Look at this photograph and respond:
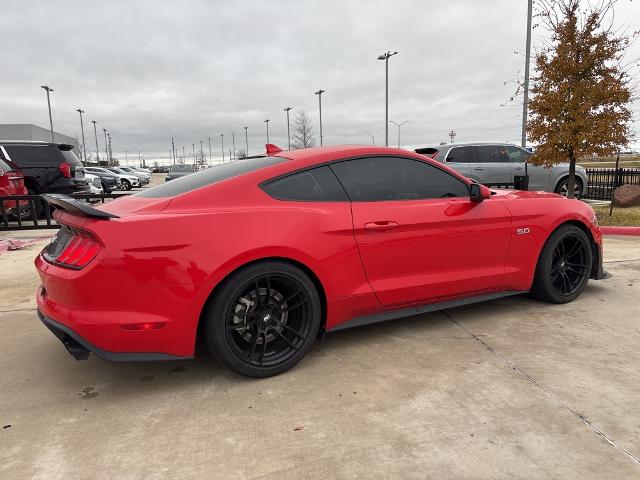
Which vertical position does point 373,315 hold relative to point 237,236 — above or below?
below

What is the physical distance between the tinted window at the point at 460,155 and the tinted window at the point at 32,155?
9.39 metres

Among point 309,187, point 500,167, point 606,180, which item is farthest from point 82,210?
point 606,180

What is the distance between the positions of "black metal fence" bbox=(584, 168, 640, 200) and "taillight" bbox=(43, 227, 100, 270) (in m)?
13.1

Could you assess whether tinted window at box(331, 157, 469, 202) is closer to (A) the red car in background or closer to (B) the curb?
(B) the curb

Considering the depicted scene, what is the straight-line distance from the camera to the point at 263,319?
282 cm

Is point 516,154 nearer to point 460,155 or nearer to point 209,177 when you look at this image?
point 460,155

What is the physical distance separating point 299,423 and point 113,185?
27078mm

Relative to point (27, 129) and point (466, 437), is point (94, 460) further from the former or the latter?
point (27, 129)

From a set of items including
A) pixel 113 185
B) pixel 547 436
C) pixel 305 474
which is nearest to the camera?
pixel 305 474

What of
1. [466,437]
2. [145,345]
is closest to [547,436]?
[466,437]

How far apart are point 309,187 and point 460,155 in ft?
30.8

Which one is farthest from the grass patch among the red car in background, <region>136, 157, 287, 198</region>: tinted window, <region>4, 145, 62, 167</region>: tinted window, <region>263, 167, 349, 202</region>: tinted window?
<region>4, 145, 62, 167</region>: tinted window

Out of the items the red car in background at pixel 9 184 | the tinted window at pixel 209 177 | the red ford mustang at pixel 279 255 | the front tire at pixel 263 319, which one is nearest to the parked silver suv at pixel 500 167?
the red ford mustang at pixel 279 255

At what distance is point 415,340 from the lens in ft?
11.1
